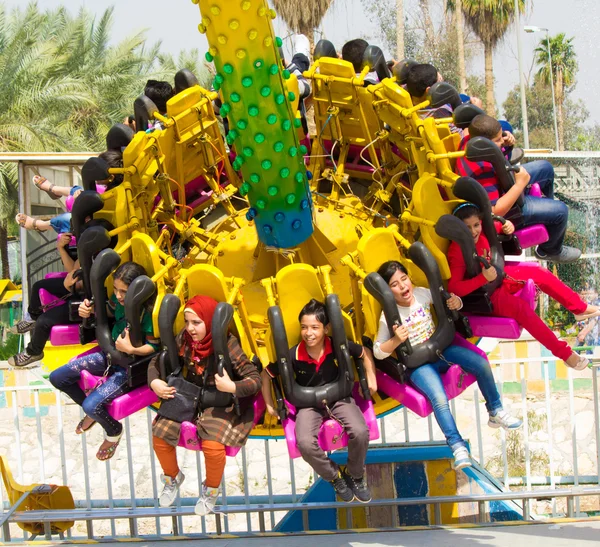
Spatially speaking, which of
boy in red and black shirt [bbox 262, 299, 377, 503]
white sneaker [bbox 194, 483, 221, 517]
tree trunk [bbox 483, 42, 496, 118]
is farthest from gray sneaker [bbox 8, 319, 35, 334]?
tree trunk [bbox 483, 42, 496, 118]

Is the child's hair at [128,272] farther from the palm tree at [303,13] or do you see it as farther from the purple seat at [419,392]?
the palm tree at [303,13]

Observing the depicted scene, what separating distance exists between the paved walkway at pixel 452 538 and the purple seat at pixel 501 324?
1.11m

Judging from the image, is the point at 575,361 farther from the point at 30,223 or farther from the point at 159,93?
the point at 30,223

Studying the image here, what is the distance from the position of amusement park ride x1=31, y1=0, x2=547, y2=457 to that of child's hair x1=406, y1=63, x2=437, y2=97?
8cm

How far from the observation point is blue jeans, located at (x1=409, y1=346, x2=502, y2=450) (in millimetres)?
3738

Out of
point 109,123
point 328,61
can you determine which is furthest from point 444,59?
point 328,61

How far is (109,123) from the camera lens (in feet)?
54.0

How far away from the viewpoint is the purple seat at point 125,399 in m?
3.90

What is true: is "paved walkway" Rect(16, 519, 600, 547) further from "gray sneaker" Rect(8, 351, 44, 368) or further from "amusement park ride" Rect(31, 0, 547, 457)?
"gray sneaker" Rect(8, 351, 44, 368)

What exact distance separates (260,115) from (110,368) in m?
1.44

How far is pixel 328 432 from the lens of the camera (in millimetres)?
3658

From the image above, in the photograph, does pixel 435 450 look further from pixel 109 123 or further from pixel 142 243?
pixel 109 123

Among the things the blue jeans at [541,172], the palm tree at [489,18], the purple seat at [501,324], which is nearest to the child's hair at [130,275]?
the purple seat at [501,324]

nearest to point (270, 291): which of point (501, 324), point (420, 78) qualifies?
point (501, 324)
